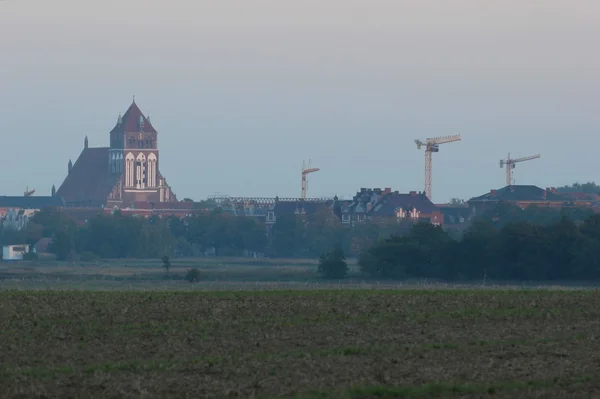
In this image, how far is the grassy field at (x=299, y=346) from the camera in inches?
934

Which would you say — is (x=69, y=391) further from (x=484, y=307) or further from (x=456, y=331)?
(x=484, y=307)

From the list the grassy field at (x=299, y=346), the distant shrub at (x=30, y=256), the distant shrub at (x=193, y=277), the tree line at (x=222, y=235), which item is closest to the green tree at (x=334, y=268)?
the distant shrub at (x=193, y=277)

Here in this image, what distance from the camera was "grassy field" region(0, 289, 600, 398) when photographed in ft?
→ 77.9

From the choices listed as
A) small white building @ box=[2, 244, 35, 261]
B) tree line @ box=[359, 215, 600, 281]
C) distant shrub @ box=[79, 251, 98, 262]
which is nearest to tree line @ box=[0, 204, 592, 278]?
distant shrub @ box=[79, 251, 98, 262]

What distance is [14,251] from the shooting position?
16062 centimetres

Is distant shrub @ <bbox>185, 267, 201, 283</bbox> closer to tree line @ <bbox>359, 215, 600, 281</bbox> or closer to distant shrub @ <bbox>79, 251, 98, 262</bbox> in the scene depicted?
tree line @ <bbox>359, 215, 600, 281</bbox>

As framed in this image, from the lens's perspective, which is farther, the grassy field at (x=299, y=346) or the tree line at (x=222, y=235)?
the tree line at (x=222, y=235)

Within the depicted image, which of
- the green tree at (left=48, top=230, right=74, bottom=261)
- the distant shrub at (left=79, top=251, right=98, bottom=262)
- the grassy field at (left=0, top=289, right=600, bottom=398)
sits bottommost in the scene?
the grassy field at (left=0, top=289, right=600, bottom=398)

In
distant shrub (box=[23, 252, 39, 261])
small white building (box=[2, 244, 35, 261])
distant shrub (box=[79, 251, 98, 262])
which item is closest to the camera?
distant shrub (box=[23, 252, 39, 261])

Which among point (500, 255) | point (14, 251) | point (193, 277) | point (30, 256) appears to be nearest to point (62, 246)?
point (30, 256)

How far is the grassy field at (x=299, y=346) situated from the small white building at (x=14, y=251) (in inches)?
4548

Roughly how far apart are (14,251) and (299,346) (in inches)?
5325

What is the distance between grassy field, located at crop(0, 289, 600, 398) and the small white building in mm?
115510

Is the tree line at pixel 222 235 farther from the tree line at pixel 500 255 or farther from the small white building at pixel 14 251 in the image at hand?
the tree line at pixel 500 255
